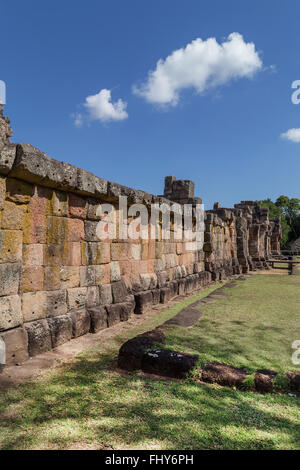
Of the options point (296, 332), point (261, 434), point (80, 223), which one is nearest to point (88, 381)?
point (261, 434)

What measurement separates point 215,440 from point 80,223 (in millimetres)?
3663

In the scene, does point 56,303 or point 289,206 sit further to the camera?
point 289,206

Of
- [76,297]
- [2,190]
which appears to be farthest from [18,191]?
[76,297]

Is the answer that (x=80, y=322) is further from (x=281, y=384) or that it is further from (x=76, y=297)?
(x=281, y=384)

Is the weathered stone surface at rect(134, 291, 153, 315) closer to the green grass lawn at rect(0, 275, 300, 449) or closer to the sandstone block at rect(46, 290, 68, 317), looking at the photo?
the sandstone block at rect(46, 290, 68, 317)

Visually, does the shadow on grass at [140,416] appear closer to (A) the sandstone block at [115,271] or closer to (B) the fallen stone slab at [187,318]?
(B) the fallen stone slab at [187,318]

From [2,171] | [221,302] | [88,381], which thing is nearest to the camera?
[88,381]

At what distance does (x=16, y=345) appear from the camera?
3461mm

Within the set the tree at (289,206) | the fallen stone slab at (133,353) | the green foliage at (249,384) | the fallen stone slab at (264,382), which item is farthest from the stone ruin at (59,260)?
the tree at (289,206)

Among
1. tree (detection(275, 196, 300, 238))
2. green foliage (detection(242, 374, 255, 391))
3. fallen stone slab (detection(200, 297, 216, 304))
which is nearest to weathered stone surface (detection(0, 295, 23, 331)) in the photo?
green foliage (detection(242, 374, 255, 391))

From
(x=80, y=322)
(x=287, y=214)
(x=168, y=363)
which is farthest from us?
(x=287, y=214)

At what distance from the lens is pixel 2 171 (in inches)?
138

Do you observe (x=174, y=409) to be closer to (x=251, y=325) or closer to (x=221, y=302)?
(x=251, y=325)

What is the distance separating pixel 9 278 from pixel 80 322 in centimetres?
→ 146
